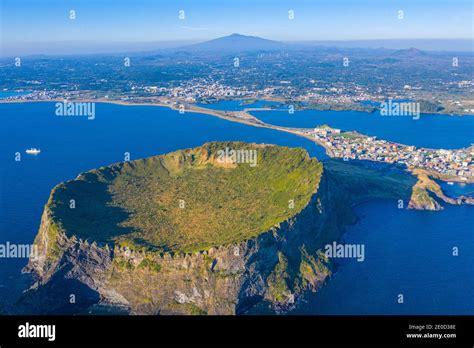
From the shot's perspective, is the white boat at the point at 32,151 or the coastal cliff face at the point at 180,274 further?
the white boat at the point at 32,151

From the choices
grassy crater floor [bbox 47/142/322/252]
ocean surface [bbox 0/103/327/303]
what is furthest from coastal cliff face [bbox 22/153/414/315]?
ocean surface [bbox 0/103/327/303]

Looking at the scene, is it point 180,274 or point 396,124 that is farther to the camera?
point 396,124

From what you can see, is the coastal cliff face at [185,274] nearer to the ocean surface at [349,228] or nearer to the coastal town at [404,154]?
the ocean surface at [349,228]

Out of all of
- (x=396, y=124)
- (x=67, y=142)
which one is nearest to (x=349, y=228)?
(x=67, y=142)

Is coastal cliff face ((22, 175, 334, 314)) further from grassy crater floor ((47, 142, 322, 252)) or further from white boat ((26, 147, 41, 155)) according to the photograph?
white boat ((26, 147, 41, 155))

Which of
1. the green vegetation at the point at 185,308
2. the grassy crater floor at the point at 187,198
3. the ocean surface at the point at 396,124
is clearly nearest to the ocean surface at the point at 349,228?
the ocean surface at the point at 396,124

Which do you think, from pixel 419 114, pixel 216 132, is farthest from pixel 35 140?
pixel 419 114

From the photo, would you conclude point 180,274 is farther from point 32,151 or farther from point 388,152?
point 32,151
